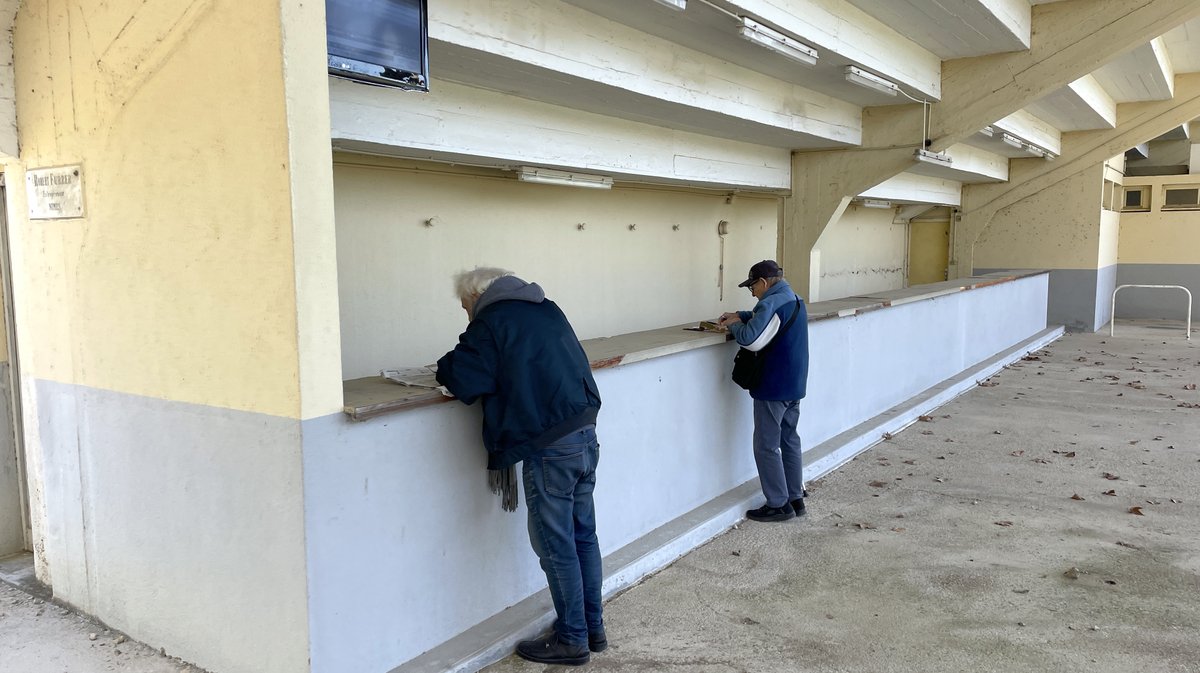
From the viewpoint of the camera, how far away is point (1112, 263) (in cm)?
1748

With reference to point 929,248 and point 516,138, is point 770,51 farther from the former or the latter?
point 929,248

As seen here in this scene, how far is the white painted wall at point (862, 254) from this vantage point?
558 inches

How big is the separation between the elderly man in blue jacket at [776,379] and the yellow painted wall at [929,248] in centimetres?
1324

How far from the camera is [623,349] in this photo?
15.5ft

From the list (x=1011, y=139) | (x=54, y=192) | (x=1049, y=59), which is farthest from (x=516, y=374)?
(x=1011, y=139)

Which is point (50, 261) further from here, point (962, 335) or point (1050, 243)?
point (1050, 243)

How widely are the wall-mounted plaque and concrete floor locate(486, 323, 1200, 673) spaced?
2.91m

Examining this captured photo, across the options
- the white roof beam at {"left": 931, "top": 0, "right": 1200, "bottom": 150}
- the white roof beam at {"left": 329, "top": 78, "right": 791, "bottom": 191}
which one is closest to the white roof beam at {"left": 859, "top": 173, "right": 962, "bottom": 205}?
the white roof beam at {"left": 931, "top": 0, "right": 1200, "bottom": 150}

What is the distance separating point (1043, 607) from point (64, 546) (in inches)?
198

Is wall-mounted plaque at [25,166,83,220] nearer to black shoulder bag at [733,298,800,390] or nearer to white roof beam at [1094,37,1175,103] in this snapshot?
black shoulder bag at [733,298,800,390]

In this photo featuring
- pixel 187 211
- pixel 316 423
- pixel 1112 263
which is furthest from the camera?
pixel 1112 263

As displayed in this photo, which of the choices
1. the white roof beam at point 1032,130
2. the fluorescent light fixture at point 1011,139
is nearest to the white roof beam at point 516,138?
the white roof beam at point 1032,130

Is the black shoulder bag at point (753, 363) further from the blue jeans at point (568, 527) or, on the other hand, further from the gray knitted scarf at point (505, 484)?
the gray knitted scarf at point (505, 484)

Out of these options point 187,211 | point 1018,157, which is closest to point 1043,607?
point 187,211
